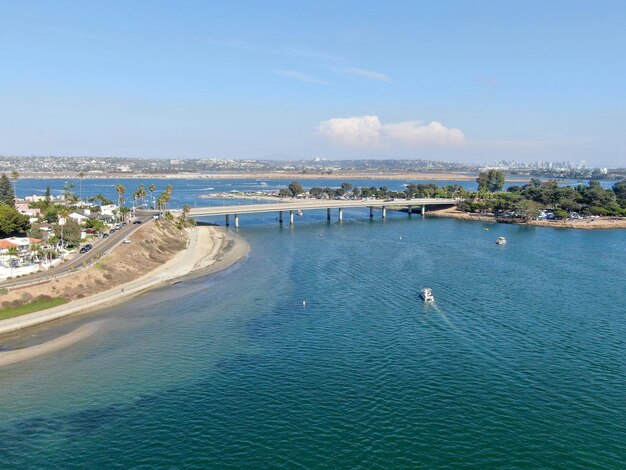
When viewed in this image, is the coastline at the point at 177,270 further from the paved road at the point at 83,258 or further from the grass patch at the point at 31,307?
the paved road at the point at 83,258

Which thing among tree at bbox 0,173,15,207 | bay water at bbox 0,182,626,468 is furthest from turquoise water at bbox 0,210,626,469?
tree at bbox 0,173,15,207

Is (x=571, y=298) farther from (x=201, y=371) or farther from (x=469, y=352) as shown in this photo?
(x=201, y=371)

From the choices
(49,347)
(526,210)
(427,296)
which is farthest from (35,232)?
(526,210)

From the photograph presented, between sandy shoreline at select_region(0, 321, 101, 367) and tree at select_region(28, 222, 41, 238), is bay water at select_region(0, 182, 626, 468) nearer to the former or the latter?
sandy shoreline at select_region(0, 321, 101, 367)

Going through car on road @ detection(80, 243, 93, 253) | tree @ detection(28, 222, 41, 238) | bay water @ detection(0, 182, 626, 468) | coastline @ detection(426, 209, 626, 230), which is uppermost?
tree @ detection(28, 222, 41, 238)

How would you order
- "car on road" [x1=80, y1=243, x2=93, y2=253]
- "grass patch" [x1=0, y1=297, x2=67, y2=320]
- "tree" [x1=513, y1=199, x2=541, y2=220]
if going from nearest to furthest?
"grass patch" [x1=0, y1=297, x2=67, y2=320] → "car on road" [x1=80, y1=243, x2=93, y2=253] → "tree" [x1=513, y1=199, x2=541, y2=220]

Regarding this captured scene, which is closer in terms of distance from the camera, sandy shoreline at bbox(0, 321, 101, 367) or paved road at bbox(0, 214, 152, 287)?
sandy shoreline at bbox(0, 321, 101, 367)

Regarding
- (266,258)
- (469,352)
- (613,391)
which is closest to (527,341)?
(469,352)
